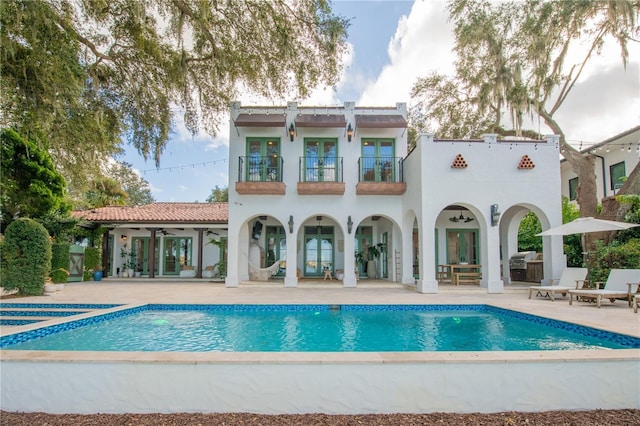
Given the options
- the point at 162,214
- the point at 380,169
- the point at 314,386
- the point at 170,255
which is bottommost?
the point at 314,386

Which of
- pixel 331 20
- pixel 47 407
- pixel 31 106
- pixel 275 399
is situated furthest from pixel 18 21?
pixel 275 399

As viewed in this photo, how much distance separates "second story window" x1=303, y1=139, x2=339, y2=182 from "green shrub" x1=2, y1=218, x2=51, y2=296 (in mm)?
8506

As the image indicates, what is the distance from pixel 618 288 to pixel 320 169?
960cm

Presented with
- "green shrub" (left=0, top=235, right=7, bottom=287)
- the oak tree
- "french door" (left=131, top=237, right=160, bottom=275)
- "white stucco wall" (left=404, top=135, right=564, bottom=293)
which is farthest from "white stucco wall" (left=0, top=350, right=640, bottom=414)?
"french door" (left=131, top=237, right=160, bottom=275)

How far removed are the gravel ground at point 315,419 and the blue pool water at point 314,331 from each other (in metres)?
2.32

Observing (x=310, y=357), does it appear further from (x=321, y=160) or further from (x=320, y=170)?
(x=321, y=160)

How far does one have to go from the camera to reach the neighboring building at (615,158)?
52.1ft

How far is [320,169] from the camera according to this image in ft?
46.5

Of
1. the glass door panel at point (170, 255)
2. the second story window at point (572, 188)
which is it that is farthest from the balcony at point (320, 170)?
the second story window at point (572, 188)

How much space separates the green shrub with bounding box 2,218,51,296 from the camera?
10078mm

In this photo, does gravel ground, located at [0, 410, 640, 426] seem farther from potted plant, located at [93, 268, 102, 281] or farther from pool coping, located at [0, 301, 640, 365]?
potted plant, located at [93, 268, 102, 281]

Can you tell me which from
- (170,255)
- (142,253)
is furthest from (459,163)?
(142,253)

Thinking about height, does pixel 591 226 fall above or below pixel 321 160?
below

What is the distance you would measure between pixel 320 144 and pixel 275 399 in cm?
1171
